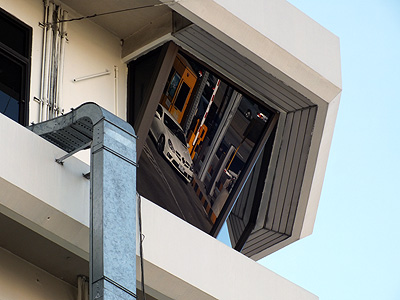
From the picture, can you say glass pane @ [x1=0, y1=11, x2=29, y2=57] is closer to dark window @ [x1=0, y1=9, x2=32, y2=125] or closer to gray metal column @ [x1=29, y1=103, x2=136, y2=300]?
dark window @ [x1=0, y1=9, x2=32, y2=125]

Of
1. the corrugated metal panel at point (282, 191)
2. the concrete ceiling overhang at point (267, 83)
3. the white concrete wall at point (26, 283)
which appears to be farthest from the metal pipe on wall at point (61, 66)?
the corrugated metal panel at point (282, 191)

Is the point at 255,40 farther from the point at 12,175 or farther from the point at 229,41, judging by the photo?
the point at 12,175

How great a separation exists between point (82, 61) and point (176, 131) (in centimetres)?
162

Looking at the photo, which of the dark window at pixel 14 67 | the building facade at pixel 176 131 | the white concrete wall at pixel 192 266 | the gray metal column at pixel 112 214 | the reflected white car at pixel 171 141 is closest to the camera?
the gray metal column at pixel 112 214

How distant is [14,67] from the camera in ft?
38.6

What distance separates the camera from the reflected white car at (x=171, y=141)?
1308cm

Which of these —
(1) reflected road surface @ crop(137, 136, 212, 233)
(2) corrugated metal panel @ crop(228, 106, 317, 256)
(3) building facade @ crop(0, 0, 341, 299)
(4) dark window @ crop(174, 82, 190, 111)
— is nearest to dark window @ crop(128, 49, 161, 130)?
(3) building facade @ crop(0, 0, 341, 299)

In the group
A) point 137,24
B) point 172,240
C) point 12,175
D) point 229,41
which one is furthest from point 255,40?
point 12,175

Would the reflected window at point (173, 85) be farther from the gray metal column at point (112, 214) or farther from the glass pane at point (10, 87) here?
the gray metal column at point (112, 214)

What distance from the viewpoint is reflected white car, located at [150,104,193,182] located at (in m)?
13.1

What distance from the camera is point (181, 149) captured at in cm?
1367

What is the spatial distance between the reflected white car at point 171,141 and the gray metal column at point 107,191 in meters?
2.55

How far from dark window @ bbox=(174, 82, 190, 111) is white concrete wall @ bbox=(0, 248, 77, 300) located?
3.42 metres

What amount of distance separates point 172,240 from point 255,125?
394 cm
